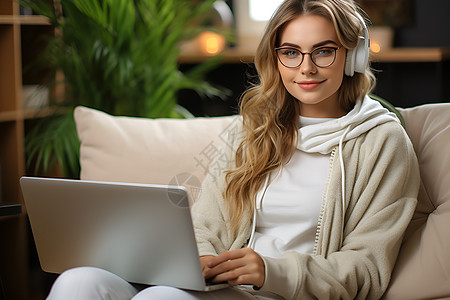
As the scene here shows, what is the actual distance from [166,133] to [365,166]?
0.65 metres

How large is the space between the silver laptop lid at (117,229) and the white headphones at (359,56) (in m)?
0.63

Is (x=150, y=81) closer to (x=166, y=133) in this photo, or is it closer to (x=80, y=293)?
(x=166, y=133)

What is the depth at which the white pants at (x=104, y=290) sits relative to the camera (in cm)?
117

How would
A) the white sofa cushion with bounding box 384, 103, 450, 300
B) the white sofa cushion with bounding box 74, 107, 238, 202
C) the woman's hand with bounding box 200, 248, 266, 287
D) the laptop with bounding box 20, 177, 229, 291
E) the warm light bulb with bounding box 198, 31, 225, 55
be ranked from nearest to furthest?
1. the laptop with bounding box 20, 177, 229, 291
2. the woman's hand with bounding box 200, 248, 266, 287
3. the white sofa cushion with bounding box 384, 103, 450, 300
4. the white sofa cushion with bounding box 74, 107, 238, 202
5. the warm light bulb with bounding box 198, 31, 225, 55

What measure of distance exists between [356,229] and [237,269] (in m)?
0.32

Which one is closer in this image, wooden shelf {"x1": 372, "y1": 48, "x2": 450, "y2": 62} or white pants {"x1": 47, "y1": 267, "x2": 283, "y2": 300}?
white pants {"x1": 47, "y1": 267, "x2": 283, "y2": 300}

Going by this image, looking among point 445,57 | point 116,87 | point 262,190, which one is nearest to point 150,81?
point 116,87

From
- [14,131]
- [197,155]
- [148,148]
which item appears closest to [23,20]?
[14,131]

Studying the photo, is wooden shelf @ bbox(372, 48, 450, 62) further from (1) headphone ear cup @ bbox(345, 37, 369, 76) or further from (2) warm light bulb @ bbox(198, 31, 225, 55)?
(1) headphone ear cup @ bbox(345, 37, 369, 76)

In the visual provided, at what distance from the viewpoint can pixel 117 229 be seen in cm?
115

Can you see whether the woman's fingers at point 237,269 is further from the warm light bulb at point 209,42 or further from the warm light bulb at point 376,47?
the warm light bulb at point 209,42

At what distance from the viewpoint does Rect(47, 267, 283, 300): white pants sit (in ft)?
3.83

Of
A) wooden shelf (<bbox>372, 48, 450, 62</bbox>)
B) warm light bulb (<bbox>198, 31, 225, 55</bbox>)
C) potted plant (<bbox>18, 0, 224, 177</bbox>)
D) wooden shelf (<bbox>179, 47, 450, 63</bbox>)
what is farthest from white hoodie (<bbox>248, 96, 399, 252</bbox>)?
warm light bulb (<bbox>198, 31, 225, 55</bbox>)

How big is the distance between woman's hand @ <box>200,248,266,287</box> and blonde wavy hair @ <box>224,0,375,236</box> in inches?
10.7
